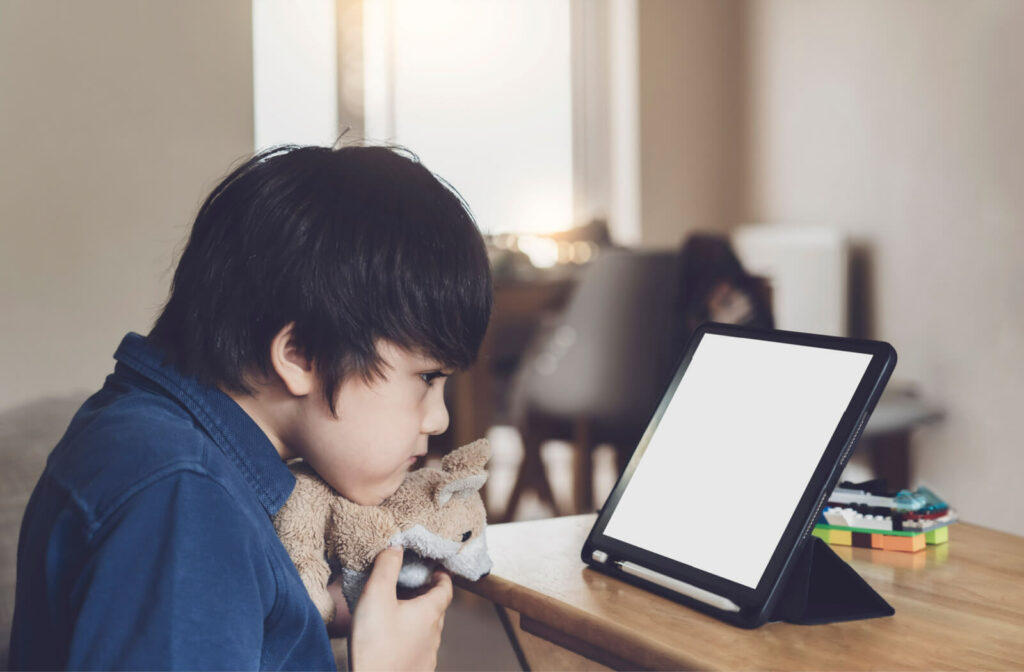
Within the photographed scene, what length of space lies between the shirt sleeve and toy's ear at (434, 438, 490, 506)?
24cm

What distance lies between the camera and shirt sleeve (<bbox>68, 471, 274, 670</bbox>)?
1.77ft

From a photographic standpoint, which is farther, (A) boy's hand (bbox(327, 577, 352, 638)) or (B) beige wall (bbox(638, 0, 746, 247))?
(B) beige wall (bbox(638, 0, 746, 247))

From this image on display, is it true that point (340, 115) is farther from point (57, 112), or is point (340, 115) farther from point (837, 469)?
point (837, 469)

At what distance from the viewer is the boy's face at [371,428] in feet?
2.48

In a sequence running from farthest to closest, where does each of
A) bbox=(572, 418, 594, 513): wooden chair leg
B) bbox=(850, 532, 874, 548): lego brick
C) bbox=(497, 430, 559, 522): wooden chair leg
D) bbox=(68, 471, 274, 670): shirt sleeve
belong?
1. bbox=(497, 430, 559, 522): wooden chair leg
2. bbox=(572, 418, 594, 513): wooden chair leg
3. bbox=(850, 532, 874, 548): lego brick
4. bbox=(68, 471, 274, 670): shirt sleeve

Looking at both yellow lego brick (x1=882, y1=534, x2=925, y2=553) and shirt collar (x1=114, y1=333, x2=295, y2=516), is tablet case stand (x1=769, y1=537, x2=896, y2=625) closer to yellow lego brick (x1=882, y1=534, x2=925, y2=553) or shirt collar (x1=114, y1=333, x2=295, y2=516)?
yellow lego brick (x1=882, y1=534, x2=925, y2=553)

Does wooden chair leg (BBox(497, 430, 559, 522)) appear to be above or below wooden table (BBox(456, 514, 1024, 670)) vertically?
below

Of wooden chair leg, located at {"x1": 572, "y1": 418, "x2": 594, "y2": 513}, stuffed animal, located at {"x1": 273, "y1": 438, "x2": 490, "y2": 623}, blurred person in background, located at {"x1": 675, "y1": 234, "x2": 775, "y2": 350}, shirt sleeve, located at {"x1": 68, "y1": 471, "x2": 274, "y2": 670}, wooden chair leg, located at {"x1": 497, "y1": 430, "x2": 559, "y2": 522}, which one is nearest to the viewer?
shirt sleeve, located at {"x1": 68, "y1": 471, "x2": 274, "y2": 670}

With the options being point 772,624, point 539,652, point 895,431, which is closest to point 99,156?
point 539,652

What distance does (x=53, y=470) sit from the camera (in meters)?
0.65

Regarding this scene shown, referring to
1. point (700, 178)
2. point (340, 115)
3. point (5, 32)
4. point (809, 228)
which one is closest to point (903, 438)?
point (809, 228)

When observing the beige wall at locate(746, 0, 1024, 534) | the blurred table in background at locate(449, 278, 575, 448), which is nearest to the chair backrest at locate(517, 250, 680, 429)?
Result: the blurred table in background at locate(449, 278, 575, 448)

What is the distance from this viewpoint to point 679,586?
2.37 feet

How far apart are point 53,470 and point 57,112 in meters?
0.63
